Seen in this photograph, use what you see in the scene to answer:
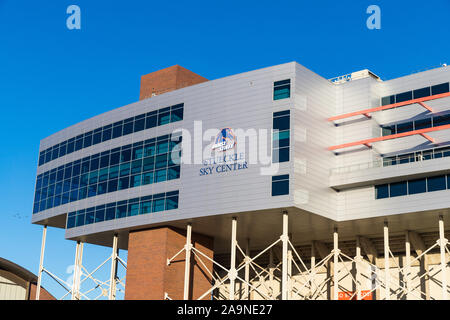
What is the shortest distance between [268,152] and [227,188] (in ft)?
14.4

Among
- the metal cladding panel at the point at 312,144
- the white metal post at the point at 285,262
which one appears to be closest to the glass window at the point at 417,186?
the metal cladding panel at the point at 312,144

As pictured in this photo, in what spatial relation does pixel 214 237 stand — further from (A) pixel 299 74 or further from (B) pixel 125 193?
(A) pixel 299 74

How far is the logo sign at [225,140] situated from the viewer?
187 ft

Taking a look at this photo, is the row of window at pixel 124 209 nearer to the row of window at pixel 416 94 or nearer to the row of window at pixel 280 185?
the row of window at pixel 280 185

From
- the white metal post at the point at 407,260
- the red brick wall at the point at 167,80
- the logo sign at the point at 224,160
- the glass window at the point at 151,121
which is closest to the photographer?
the logo sign at the point at 224,160

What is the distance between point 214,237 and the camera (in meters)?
64.8

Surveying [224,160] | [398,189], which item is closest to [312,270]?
[398,189]

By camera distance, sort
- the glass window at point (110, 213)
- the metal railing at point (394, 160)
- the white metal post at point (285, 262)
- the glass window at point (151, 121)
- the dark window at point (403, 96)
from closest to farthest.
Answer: the white metal post at point (285, 262), the metal railing at point (394, 160), the dark window at point (403, 96), the glass window at point (151, 121), the glass window at point (110, 213)

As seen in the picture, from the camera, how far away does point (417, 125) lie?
58.0 m

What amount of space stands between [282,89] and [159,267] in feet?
58.8

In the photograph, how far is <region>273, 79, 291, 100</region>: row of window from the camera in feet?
183

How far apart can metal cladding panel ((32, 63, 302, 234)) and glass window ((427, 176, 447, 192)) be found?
10563mm

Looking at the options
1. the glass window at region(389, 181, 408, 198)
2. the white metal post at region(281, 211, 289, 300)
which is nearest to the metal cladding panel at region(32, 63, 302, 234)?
the white metal post at region(281, 211, 289, 300)

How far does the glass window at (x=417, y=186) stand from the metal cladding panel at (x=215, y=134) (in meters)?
9.44
